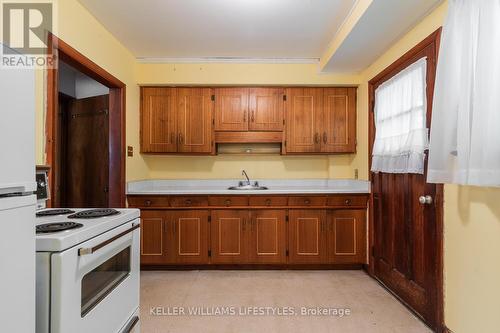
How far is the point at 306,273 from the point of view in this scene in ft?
9.33

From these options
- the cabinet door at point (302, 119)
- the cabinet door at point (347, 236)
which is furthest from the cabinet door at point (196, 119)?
the cabinet door at point (347, 236)

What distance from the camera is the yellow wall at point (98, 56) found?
67.0 inches

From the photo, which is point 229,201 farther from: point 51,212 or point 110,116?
point 51,212

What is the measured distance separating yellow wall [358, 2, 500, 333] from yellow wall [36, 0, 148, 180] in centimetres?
259

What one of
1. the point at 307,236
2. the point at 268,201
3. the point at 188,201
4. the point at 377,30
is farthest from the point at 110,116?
the point at 377,30

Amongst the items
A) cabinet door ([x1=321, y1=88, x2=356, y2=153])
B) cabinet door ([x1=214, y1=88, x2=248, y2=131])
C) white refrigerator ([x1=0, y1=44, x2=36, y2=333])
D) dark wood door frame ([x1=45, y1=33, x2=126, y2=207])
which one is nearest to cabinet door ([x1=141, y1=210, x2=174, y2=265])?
dark wood door frame ([x1=45, y1=33, x2=126, y2=207])

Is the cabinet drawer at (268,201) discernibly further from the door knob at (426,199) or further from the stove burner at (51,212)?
the stove burner at (51,212)

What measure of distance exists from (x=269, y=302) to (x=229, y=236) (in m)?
0.85

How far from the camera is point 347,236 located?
2.90 m

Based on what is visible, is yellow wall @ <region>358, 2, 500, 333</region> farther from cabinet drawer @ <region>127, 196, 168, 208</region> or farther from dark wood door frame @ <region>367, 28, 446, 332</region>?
cabinet drawer @ <region>127, 196, 168, 208</region>

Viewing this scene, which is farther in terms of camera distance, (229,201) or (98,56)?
(229,201)

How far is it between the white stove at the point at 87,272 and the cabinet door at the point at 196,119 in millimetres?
1814

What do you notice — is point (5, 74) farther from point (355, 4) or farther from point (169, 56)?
point (169, 56)

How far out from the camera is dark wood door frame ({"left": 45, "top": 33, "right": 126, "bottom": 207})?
175 cm
